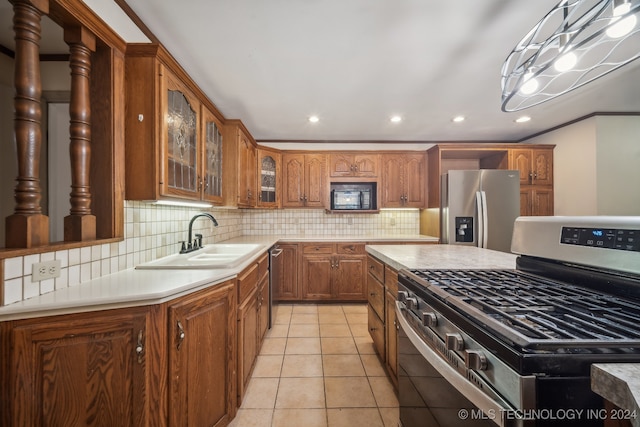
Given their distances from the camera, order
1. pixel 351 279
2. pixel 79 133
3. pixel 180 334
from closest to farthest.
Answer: pixel 180 334 → pixel 79 133 → pixel 351 279

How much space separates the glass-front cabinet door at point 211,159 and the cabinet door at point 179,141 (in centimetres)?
14

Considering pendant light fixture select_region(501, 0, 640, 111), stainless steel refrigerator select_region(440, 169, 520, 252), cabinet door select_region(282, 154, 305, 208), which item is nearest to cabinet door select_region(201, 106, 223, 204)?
cabinet door select_region(282, 154, 305, 208)

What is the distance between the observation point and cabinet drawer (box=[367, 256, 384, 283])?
2.00 m

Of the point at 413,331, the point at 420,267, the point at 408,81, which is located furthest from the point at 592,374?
the point at 408,81

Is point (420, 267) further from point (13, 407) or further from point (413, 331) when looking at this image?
point (13, 407)

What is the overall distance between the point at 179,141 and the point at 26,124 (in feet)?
2.54

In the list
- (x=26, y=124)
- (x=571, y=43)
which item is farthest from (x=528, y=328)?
(x=26, y=124)

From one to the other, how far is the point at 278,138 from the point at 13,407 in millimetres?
3574

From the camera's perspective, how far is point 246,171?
10.3 ft

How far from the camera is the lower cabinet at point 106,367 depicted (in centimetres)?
93

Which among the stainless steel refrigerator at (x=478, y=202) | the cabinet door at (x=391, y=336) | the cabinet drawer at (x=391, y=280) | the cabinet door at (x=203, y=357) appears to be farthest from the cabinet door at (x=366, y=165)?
the cabinet door at (x=203, y=357)

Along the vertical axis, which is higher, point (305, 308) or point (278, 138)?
point (278, 138)

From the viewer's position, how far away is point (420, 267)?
143 cm

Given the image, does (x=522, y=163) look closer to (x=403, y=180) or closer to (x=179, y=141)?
(x=403, y=180)
